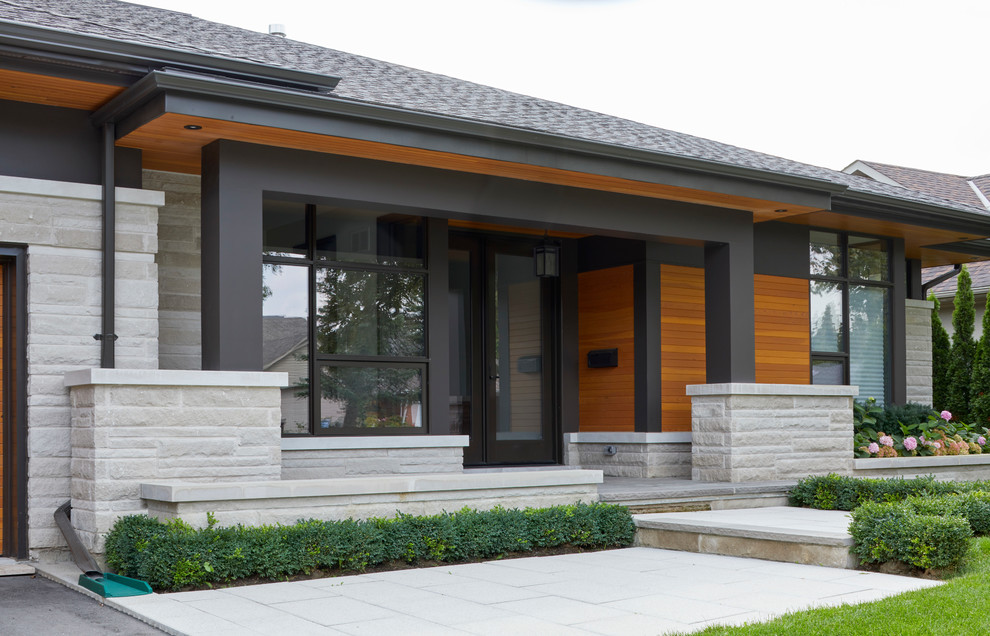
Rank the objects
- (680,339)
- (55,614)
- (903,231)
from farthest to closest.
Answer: (903,231), (680,339), (55,614)

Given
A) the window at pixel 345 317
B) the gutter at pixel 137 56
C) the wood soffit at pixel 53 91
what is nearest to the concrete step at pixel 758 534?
the window at pixel 345 317

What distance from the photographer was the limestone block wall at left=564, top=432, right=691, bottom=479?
10086mm

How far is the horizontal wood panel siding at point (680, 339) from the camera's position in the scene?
34.3 ft

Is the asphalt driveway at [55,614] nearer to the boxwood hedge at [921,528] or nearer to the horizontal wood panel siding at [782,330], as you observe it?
the boxwood hedge at [921,528]

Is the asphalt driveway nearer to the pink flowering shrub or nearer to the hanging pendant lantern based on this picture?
the hanging pendant lantern

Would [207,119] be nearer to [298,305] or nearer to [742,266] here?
[298,305]

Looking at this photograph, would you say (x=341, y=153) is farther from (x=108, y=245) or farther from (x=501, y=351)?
(x=501, y=351)

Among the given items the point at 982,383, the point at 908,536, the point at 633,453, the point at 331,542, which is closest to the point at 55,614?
the point at 331,542

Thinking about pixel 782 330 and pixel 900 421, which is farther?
pixel 900 421

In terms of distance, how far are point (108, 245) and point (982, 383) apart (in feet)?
45.7

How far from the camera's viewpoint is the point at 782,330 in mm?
11211

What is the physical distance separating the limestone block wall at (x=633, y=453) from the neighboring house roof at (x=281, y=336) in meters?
3.59

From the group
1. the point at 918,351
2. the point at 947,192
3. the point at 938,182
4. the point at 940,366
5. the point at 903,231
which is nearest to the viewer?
the point at 903,231

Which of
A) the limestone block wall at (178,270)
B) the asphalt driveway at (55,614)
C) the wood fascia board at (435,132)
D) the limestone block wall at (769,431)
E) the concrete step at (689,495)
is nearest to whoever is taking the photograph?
the asphalt driveway at (55,614)
